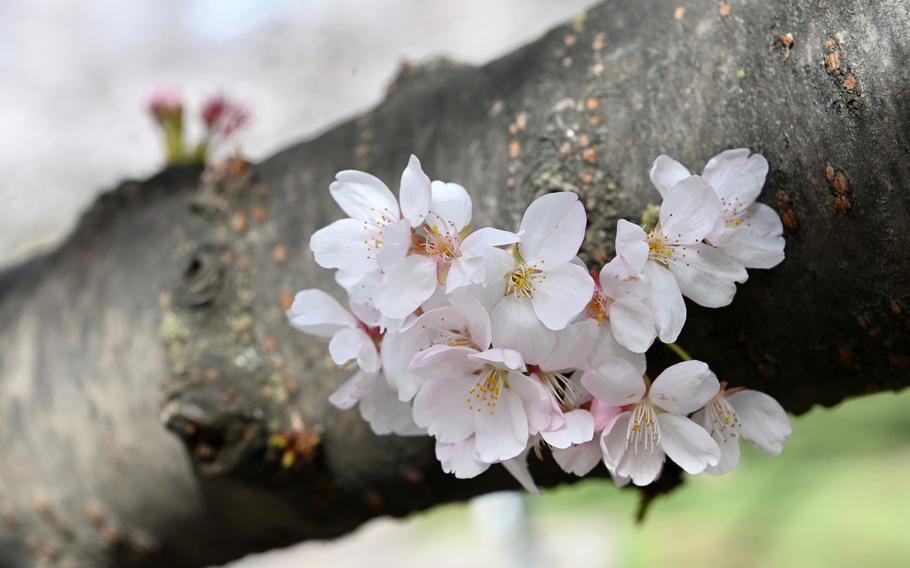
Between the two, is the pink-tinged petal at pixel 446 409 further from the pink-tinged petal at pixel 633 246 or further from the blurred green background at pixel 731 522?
the blurred green background at pixel 731 522

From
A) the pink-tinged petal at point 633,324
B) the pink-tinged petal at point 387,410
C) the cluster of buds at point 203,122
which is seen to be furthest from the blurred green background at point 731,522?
the pink-tinged petal at point 633,324

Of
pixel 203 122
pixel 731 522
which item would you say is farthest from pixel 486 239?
pixel 731 522

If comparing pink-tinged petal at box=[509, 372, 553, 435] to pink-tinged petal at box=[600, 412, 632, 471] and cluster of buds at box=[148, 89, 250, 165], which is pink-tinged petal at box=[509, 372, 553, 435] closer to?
pink-tinged petal at box=[600, 412, 632, 471]

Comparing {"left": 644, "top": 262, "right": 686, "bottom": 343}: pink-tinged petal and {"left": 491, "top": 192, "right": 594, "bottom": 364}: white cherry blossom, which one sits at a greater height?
{"left": 491, "top": 192, "right": 594, "bottom": 364}: white cherry blossom

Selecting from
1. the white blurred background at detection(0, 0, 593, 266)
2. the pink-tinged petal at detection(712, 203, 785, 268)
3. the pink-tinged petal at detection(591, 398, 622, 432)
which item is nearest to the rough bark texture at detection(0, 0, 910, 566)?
the pink-tinged petal at detection(712, 203, 785, 268)

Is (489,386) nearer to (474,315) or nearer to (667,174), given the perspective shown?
(474,315)

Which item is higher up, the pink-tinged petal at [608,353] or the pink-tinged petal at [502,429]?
the pink-tinged petal at [608,353]
